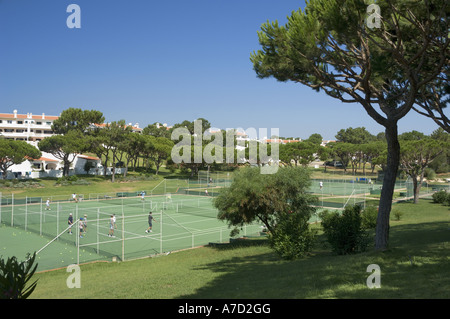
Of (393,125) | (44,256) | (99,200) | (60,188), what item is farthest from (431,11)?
(60,188)

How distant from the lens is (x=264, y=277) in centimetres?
1105

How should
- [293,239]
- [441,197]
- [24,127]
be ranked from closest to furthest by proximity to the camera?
[293,239] < [441,197] < [24,127]

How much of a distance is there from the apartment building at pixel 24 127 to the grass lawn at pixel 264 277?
8299 centimetres

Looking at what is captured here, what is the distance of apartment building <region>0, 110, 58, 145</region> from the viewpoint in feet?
290

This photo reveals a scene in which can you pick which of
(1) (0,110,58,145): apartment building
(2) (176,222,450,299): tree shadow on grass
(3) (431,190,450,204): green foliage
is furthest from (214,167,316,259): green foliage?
(1) (0,110,58,145): apartment building

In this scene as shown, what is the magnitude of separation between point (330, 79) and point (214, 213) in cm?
2404

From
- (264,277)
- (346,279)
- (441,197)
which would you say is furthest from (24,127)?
(346,279)

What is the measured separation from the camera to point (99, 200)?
42844mm

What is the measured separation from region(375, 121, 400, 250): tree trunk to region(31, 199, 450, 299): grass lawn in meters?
0.51

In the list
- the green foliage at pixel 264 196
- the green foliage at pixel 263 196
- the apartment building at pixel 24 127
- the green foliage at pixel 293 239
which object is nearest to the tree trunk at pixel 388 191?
the green foliage at pixel 293 239

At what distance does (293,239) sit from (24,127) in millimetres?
93313

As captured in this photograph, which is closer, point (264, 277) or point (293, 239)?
point (264, 277)

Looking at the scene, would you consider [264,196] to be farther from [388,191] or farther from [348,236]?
[388,191]

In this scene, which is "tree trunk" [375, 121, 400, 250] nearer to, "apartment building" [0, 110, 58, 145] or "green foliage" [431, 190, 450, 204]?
"green foliage" [431, 190, 450, 204]
